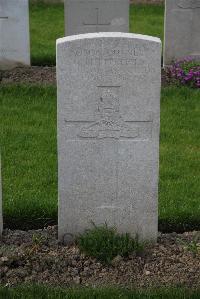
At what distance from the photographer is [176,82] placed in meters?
9.01

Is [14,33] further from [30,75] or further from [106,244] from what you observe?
[106,244]

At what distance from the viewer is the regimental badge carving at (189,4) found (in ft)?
Answer: 32.1

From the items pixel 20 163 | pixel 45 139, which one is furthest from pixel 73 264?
pixel 45 139

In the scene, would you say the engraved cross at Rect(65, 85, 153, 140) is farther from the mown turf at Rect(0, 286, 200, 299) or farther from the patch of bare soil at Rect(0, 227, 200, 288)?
the mown turf at Rect(0, 286, 200, 299)

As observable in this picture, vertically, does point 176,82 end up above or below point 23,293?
above

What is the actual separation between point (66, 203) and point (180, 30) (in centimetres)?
Answer: 570

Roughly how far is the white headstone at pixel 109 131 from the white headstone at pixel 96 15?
5041mm

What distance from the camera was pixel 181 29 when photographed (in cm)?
994

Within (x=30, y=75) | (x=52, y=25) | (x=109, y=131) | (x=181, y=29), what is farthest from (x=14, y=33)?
(x=109, y=131)

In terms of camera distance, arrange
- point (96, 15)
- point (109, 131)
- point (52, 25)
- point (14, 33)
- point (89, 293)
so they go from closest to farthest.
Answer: point (89, 293)
point (109, 131)
point (14, 33)
point (96, 15)
point (52, 25)

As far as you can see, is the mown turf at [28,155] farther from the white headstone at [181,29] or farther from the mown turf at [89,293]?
the white headstone at [181,29]

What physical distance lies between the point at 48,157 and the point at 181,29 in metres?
4.15

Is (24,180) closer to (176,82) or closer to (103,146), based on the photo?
(103,146)

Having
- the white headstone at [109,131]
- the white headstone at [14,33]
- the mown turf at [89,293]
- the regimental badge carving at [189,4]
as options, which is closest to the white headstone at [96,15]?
the white headstone at [14,33]
